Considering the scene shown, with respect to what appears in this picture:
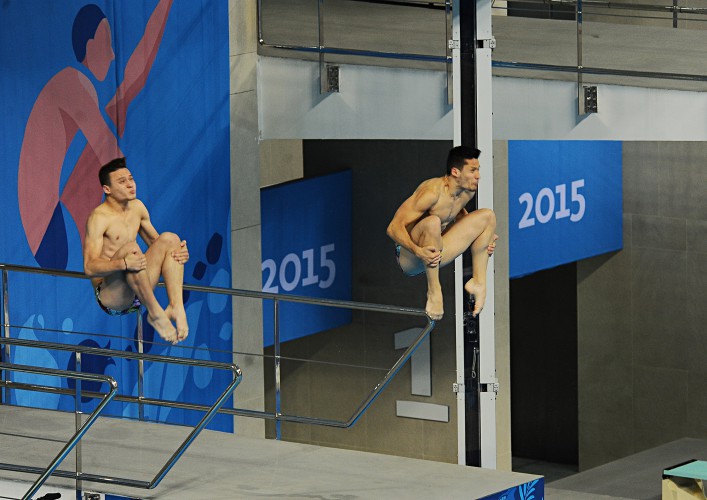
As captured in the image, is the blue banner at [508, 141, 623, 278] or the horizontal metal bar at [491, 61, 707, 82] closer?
the horizontal metal bar at [491, 61, 707, 82]

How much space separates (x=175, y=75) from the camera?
31.0 ft

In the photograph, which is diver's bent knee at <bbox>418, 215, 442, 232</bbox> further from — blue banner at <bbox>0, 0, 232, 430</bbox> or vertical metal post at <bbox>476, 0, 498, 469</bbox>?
blue banner at <bbox>0, 0, 232, 430</bbox>

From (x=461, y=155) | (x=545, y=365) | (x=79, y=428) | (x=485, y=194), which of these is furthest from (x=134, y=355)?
(x=545, y=365)

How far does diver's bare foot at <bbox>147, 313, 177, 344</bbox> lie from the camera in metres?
7.34

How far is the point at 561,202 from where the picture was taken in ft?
43.9

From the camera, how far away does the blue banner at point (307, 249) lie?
11.1 meters

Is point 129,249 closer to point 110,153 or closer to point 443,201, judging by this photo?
point 443,201

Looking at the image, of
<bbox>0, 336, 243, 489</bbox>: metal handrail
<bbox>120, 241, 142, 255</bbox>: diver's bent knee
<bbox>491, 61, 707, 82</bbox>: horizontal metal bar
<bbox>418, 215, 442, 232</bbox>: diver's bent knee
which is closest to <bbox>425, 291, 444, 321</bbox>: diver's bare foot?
<bbox>418, 215, 442, 232</bbox>: diver's bent knee

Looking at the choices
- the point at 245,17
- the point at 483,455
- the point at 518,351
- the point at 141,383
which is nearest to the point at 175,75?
the point at 245,17

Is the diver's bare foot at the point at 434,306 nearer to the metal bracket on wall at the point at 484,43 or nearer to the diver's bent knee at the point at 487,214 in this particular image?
the diver's bent knee at the point at 487,214

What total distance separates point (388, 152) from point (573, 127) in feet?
9.19

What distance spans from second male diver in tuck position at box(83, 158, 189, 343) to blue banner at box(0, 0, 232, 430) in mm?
784

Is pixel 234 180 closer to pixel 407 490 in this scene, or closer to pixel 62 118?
pixel 62 118

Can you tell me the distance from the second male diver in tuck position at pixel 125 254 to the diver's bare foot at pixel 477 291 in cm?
143
